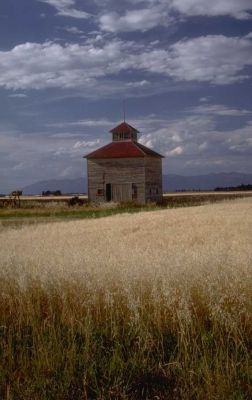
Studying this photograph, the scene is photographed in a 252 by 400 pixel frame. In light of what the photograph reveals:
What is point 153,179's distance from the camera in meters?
53.7

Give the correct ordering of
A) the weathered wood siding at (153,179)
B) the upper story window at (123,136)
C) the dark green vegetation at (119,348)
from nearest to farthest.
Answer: the dark green vegetation at (119,348), the weathered wood siding at (153,179), the upper story window at (123,136)

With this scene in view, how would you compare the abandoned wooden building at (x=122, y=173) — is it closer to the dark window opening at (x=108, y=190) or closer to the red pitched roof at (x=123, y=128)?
the dark window opening at (x=108, y=190)

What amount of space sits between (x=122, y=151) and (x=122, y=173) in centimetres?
243

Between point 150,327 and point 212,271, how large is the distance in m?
1.87

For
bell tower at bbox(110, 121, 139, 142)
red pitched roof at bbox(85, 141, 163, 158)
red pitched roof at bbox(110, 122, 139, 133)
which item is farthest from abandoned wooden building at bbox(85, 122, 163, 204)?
red pitched roof at bbox(110, 122, 139, 133)

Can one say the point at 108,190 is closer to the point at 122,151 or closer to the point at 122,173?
the point at 122,173

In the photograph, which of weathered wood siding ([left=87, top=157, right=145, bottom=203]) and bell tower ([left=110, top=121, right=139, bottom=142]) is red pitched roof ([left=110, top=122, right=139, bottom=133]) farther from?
weathered wood siding ([left=87, top=157, right=145, bottom=203])

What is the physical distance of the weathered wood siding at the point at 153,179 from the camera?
169 ft

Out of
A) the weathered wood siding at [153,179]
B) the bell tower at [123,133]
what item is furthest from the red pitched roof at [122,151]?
the weathered wood siding at [153,179]

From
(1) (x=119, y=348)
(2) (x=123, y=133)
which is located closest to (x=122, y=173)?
(2) (x=123, y=133)

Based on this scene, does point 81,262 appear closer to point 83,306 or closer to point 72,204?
point 83,306

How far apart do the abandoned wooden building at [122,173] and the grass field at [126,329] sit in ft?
137

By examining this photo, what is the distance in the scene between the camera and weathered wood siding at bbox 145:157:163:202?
5156cm

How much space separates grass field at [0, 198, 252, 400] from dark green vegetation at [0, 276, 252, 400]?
13 millimetres
